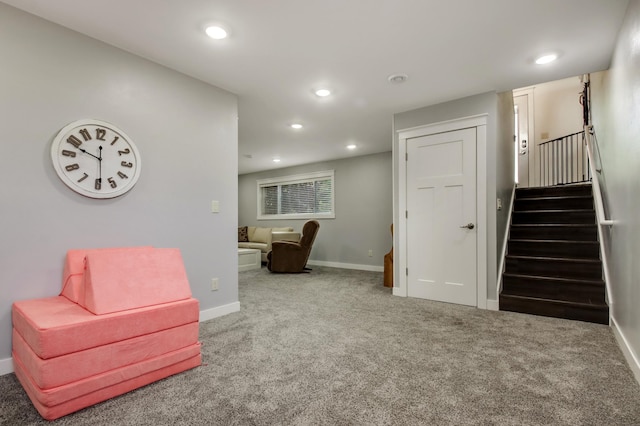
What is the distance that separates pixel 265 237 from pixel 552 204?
18.0 ft

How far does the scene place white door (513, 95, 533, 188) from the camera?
20.1ft

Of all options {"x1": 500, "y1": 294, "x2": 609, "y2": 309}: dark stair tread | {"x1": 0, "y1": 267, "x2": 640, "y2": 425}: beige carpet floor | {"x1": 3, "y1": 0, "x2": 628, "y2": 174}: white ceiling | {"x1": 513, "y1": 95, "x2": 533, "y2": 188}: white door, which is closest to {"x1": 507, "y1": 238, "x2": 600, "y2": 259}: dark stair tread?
{"x1": 500, "y1": 294, "x2": 609, "y2": 309}: dark stair tread

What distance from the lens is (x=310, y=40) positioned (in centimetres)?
239

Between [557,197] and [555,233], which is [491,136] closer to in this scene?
[555,233]

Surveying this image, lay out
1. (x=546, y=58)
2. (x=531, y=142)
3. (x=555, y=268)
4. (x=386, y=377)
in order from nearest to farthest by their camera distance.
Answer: (x=386, y=377), (x=546, y=58), (x=555, y=268), (x=531, y=142)

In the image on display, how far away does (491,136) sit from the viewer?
3.34 m

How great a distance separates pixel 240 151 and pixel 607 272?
5.62 metres

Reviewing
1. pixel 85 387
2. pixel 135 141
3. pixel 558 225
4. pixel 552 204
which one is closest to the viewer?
pixel 85 387

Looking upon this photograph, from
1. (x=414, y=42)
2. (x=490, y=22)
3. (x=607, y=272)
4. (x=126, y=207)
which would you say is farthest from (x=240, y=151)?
(x=607, y=272)

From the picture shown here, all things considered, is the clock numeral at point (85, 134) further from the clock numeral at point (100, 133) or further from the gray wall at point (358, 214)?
the gray wall at point (358, 214)

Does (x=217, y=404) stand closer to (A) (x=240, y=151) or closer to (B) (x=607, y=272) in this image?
(B) (x=607, y=272)

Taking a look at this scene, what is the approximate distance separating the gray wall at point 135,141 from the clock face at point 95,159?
0.19 feet

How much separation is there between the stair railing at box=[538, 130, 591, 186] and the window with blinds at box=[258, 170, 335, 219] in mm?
4170

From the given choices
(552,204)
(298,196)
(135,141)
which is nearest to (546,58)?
(552,204)
